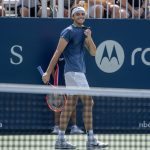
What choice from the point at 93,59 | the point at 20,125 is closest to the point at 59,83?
the point at 93,59

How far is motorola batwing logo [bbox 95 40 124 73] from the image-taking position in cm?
1274

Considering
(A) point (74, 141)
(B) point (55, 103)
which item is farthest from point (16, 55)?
(A) point (74, 141)

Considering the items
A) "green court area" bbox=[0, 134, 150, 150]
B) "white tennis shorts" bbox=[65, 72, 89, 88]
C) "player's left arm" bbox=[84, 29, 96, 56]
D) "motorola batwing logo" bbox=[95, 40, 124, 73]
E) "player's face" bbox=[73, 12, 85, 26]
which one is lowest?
"green court area" bbox=[0, 134, 150, 150]

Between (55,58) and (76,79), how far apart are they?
16.2 inches

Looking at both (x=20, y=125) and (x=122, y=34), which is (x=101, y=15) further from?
(x=20, y=125)

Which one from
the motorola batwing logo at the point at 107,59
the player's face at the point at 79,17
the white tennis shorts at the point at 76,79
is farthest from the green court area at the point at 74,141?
the player's face at the point at 79,17

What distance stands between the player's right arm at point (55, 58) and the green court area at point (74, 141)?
772 mm

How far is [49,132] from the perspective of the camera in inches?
472

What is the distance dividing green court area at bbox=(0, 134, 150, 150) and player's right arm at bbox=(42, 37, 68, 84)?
2.53ft

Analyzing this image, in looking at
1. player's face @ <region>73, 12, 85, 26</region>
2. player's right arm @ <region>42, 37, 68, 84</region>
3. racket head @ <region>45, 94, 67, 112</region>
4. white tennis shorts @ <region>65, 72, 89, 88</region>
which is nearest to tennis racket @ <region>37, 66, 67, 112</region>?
racket head @ <region>45, 94, 67, 112</region>

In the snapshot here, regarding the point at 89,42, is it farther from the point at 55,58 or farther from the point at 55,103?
the point at 55,103

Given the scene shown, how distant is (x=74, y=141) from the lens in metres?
11.5

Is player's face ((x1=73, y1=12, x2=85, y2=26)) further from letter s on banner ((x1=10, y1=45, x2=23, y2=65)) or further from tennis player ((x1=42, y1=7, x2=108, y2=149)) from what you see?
letter s on banner ((x1=10, y1=45, x2=23, y2=65))

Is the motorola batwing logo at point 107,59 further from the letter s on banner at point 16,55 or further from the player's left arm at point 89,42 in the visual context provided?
the player's left arm at point 89,42
